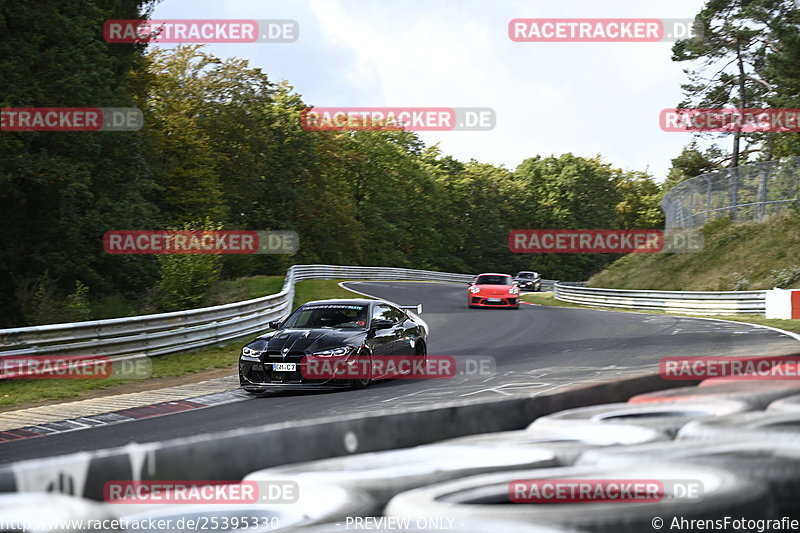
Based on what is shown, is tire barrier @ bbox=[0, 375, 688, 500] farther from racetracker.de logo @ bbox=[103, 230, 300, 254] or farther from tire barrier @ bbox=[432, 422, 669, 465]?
racetracker.de logo @ bbox=[103, 230, 300, 254]

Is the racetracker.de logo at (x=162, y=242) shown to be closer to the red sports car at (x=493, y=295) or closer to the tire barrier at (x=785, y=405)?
the red sports car at (x=493, y=295)

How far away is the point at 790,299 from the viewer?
24391mm

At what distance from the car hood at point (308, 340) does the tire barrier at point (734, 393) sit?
7.42 meters

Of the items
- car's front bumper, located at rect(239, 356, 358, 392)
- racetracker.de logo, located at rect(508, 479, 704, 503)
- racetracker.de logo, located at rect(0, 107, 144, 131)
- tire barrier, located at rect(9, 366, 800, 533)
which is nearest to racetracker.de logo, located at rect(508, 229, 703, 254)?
racetracker.de logo, located at rect(0, 107, 144, 131)

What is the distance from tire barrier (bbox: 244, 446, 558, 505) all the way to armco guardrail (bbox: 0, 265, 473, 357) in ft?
36.4

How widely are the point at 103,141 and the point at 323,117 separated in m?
45.4

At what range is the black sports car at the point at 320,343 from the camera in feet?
38.9

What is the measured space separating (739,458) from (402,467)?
4.06ft

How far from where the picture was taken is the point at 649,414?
427 cm

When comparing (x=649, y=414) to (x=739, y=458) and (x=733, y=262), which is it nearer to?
(x=739, y=458)

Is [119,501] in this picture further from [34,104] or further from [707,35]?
[707,35]

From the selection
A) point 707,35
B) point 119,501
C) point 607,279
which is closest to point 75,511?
point 119,501

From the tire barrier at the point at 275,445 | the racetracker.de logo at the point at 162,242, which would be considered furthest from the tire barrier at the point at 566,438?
the racetracker.de logo at the point at 162,242

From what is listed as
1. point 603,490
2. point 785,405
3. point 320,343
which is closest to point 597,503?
point 603,490
